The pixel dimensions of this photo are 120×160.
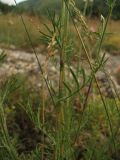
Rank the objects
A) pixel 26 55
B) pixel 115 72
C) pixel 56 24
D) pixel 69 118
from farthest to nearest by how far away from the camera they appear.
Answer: pixel 26 55
pixel 115 72
pixel 69 118
pixel 56 24

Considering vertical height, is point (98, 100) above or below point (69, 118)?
below

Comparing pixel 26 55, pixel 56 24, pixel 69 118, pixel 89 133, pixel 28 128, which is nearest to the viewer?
pixel 56 24

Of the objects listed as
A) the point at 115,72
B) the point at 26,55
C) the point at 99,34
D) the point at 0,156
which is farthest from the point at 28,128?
the point at 26,55

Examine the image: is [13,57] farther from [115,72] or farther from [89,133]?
[89,133]

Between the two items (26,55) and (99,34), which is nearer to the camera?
(99,34)

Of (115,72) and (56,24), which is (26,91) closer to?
(56,24)

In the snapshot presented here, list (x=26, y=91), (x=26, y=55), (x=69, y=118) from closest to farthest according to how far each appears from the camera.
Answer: (x=69, y=118) → (x=26, y=91) → (x=26, y=55)

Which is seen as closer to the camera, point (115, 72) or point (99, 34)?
point (99, 34)

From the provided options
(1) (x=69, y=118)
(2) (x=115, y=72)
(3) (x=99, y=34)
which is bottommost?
(2) (x=115, y=72)

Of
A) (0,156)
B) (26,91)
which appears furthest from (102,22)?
(26,91)
